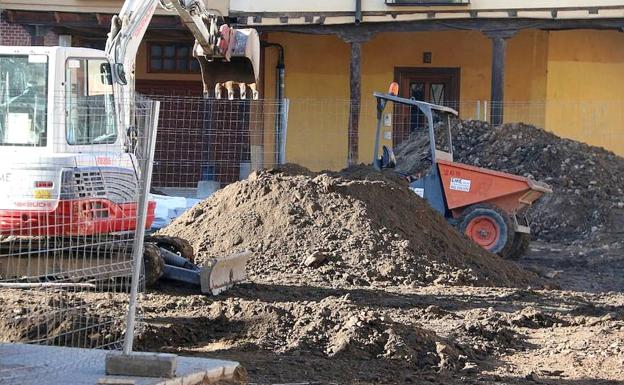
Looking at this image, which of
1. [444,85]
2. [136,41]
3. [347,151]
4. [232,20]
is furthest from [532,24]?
[136,41]

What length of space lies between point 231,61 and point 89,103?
3.23 m

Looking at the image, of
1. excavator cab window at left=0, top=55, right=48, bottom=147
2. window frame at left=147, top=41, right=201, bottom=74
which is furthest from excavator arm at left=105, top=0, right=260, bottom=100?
window frame at left=147, top=41, right=201, bottom=74

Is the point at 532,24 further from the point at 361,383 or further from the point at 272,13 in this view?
the point at 361,383

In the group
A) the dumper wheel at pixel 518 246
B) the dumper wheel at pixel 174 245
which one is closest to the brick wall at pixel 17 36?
the dumper wheel at pixel 518 246

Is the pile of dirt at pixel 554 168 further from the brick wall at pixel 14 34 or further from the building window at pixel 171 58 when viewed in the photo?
the brick wall at pixel 14 34

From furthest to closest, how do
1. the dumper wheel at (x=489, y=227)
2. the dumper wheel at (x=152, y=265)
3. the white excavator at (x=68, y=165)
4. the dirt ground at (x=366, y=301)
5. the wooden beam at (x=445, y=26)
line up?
the wooden beam at (x=445, y=26) < the dumper wheel at (x=489, y=227) < the dumper wheel at (x=152, y=265) < the white excavator at (x=68, y=165) < the dirt ground at (x=366, y=301)

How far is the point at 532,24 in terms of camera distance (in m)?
24.4

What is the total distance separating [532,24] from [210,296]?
1446 centimetres

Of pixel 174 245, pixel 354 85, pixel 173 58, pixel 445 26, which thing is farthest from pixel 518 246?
pixel 173 58

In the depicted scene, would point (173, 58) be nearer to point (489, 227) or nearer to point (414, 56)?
point (414, 56)

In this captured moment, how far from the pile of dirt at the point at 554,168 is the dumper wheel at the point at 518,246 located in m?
2.69

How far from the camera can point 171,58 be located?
2681 centimetres

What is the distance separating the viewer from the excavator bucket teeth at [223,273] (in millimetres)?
11898

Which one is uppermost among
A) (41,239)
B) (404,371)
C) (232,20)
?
(232,20)
